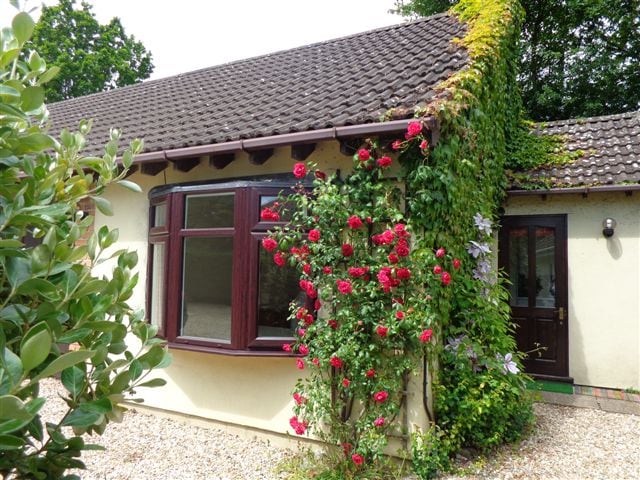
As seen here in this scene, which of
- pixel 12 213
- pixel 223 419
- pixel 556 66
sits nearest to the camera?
pixel 12 213

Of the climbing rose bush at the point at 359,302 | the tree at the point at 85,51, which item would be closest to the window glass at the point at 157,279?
the climbing rose bush at the point at 359,302

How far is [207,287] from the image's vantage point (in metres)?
5.62

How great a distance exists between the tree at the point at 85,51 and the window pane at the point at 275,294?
99.9 feet

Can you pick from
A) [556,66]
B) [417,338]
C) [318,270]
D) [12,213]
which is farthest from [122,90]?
[556,66]

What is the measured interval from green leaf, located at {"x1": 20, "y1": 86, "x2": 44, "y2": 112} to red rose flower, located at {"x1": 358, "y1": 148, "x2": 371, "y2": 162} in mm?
3235

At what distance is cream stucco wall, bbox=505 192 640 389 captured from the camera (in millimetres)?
7137

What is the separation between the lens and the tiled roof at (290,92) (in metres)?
5.30

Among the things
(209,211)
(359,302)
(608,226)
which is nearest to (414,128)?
(359,302)

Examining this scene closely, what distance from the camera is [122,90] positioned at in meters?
12.0

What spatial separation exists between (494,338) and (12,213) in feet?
16.4

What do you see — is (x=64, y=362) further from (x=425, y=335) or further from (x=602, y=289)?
(x=602, y=289)

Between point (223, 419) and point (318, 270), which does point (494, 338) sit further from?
point (223, 419)

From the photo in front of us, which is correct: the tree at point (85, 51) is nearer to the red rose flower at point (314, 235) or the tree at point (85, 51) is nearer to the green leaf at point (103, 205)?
the red rose flower at point (314, 235)

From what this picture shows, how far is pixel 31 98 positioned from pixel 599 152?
354 inches
